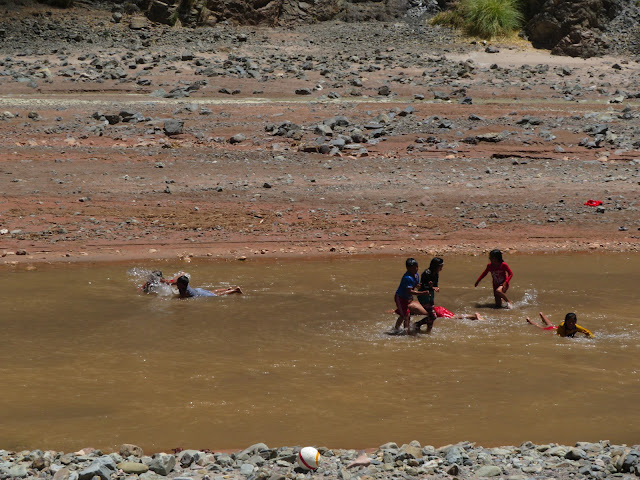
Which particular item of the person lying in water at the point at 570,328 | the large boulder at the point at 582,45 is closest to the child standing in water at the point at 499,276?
the person lying in water at the point at 570,328

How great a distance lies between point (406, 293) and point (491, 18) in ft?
72.7

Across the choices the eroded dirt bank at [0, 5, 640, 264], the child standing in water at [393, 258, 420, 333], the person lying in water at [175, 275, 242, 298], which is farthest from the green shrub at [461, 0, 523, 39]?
the child standing in water at [393, 258, 420, 333]

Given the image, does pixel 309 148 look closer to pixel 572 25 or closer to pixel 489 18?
pixel 489 18

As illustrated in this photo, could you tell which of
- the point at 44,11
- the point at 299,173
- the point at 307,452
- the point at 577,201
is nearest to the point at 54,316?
the point at 307,452

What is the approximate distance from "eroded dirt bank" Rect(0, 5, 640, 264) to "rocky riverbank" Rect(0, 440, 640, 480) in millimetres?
7636

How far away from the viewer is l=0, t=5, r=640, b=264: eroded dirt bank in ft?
48.1

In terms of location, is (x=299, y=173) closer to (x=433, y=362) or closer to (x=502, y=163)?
(x=502, y=163)

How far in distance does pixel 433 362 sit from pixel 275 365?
62.9 inches

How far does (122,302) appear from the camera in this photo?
11.1 m

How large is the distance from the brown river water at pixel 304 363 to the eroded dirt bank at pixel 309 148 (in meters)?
1.81

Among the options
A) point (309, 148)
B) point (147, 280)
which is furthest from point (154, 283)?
point (309, 148)

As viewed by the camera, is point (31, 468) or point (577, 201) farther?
point (577, 201)

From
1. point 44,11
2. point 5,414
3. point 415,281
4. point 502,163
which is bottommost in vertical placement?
point 5,414

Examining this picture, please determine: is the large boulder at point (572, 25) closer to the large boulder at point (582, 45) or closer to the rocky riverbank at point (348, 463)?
the large boulder at point (582, 45)
